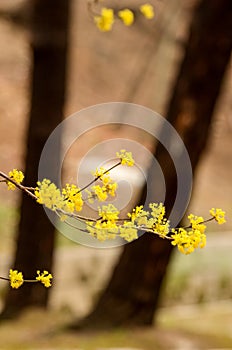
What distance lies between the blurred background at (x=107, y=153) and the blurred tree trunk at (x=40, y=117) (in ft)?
0.49

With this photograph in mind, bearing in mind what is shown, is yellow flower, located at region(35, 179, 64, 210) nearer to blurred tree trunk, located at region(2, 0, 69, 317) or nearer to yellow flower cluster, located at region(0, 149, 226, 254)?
yellow flower cluster, located at region(0, 149, 226, 254)

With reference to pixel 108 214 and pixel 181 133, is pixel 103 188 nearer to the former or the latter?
pixel 108 214

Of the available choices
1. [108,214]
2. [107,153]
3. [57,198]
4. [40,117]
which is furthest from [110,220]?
[107,153]

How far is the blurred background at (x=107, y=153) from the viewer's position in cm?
631

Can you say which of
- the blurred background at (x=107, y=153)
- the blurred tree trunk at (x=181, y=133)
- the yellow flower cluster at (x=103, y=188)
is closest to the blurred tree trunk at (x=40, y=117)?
the blurred background at (x=107, y=153)

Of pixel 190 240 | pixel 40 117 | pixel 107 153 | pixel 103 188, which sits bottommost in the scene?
pixel 190 240

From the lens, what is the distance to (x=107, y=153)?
1228cm

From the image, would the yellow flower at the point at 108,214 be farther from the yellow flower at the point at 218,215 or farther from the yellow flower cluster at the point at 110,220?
the yellow flower at the point at 218,215

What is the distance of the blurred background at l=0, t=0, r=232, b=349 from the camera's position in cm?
631

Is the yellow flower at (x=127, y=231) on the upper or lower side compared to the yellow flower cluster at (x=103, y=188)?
lower

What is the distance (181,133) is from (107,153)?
6.47 m

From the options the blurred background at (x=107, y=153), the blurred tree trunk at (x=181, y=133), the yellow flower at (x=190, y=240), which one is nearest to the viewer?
the yellow flower at (x=190, y=240)

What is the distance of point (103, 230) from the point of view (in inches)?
87.0

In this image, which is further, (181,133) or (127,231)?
(181,133)
